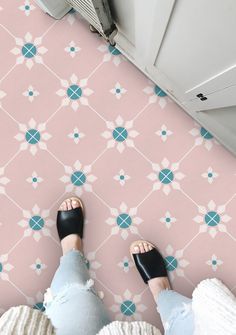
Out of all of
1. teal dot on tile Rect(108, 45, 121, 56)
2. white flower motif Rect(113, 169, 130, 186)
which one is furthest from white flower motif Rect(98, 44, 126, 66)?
white flower motif Rect(113, 169, 130, 186)

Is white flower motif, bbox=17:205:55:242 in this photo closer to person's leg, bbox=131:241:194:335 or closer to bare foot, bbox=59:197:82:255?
bare foot, bbox=59:197:82:255

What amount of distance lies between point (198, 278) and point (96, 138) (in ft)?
1.77

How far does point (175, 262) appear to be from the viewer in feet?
4.31

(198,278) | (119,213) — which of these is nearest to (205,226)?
(198,278)

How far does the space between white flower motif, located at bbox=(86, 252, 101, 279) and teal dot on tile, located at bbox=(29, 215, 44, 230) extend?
0.18 meters

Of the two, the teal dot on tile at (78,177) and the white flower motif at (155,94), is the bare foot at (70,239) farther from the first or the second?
the white flower motif at (155,94)

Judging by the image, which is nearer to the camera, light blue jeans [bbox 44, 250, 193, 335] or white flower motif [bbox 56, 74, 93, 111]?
light blue jeans [bbox 44, 250, 193, 335]

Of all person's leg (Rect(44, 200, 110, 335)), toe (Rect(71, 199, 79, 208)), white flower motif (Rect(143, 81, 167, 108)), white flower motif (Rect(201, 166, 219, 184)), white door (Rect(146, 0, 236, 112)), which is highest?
white flower motif (Rect(143, 81, 167, 108))

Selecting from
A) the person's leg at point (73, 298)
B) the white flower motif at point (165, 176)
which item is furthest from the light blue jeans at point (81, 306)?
the white flower motif at point (165, 176)

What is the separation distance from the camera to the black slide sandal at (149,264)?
127 cm

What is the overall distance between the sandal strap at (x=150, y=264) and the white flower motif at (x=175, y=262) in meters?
0.02

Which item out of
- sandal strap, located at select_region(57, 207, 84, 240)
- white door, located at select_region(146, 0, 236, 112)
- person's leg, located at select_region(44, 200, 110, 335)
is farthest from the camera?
sandal strap, located at select_region(57, 207, 84, 240)

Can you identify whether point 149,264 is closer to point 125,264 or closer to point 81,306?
point 125,264

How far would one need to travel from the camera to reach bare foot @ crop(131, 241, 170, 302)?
1273mm
